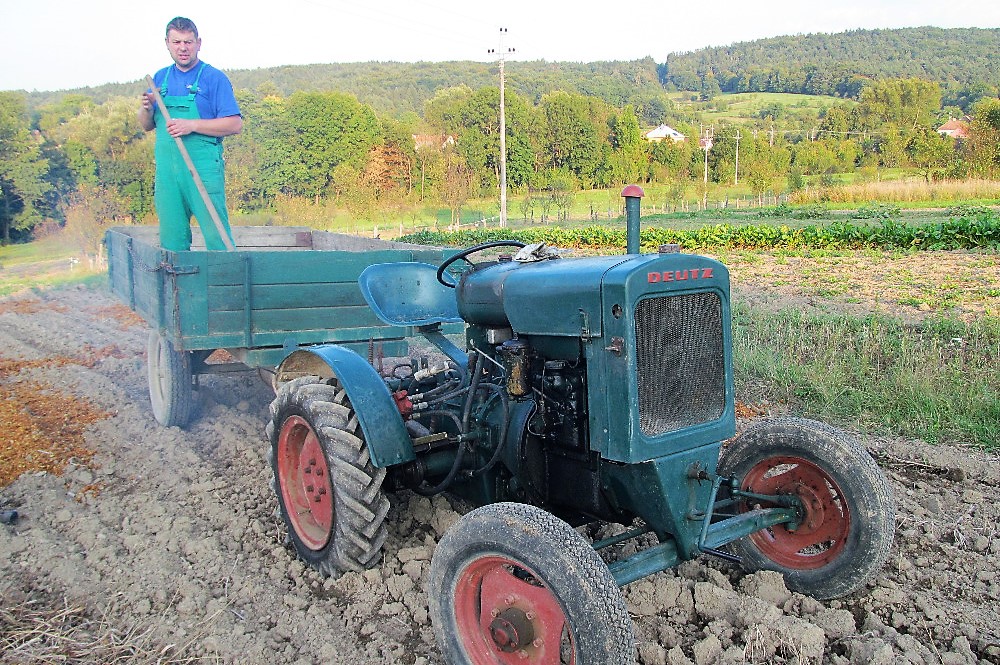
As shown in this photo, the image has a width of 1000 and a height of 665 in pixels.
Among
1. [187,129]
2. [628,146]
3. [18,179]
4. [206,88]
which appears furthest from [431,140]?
[187,129]

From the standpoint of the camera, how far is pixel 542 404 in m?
2.98

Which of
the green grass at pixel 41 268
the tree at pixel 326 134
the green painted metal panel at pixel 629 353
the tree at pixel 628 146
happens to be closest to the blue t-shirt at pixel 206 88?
the green painted metal panel at pixel 629 353

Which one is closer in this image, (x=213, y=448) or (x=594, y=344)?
(x=594, y=344)

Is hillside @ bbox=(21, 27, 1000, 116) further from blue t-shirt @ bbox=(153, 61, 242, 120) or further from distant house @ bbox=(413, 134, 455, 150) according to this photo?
blue t-shirt @ bbox=(153, 61, 242, 120)

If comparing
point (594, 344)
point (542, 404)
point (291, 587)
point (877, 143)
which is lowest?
point (291, 587)

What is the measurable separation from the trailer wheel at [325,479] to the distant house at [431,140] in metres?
40.8

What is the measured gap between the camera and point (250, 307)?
488cm

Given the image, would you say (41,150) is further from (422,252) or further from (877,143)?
(877,143)

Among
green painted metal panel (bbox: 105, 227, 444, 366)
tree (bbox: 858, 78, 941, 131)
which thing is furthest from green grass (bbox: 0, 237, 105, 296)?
tree (bbox: 858, 78, 941, 131)

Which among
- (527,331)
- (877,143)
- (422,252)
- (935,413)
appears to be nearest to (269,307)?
(422,252)

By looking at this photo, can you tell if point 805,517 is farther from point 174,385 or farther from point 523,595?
point 174,385

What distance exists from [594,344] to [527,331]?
0.35 metres

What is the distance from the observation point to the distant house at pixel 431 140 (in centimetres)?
4571

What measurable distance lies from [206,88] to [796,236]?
21208 millimetres
